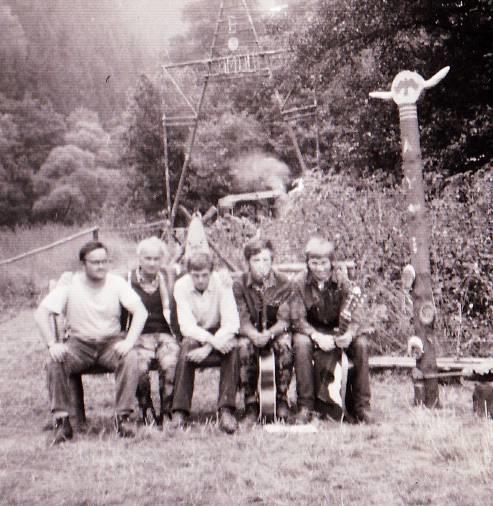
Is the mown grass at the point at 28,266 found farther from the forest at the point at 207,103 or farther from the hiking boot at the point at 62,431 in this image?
the hiking boot at the point at 62,431

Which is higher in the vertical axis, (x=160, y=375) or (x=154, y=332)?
(x=154, y=332)

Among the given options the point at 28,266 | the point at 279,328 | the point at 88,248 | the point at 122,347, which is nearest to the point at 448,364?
the point at 279,328

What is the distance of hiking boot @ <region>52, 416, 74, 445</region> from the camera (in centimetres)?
447

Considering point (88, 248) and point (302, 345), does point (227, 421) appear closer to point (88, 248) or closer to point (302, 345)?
point (302, 345)

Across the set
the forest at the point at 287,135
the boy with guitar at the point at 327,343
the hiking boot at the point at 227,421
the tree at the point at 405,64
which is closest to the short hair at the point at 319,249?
the boy with guitar at the point at 327,343

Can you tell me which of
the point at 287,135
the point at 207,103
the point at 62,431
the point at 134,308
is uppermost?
the point at 207,103

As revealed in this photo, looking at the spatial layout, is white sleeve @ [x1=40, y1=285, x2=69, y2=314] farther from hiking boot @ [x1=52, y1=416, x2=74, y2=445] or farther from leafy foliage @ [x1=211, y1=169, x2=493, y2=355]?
leafy foliage @ [x1=211, y1=169, x2=493, y2=355]

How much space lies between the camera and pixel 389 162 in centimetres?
1064

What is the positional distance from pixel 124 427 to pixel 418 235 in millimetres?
2356

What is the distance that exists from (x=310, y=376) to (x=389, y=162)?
6.41 m

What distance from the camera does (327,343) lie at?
4801 millimetres

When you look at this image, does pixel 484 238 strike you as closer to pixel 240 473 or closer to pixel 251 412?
pixel 251 412

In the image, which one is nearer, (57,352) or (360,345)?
(57,352)

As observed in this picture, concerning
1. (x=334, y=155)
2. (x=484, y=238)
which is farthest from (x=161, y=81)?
(x=484, y=238)
